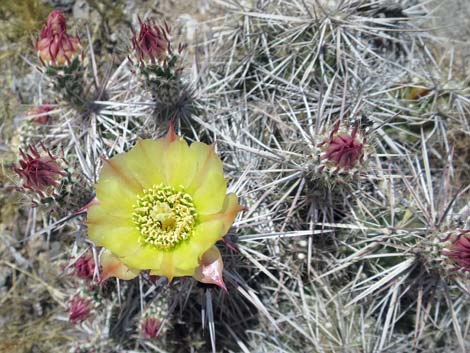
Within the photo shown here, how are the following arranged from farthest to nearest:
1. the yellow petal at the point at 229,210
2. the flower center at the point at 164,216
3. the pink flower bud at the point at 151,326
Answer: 1. the pink flower bud at the point at 151,326
2. the flower center at the point at 164,216
3. the yellow petal at the point at 229,210

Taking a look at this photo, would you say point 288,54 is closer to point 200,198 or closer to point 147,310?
point 200,198

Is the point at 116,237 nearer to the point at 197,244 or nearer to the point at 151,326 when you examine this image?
the point at 197,244

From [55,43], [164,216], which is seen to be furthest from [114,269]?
[55,43]

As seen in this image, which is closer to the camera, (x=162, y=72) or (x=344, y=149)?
(x=344, y=149)

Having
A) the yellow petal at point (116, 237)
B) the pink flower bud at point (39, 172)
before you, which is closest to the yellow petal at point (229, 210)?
the yellow petal at point (116, 237)

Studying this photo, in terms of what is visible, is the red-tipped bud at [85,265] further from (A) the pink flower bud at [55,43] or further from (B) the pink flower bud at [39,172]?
(A) the pink flower bud at [55,43]

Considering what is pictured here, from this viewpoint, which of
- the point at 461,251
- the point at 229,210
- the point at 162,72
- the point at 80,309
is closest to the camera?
the point at 229,210

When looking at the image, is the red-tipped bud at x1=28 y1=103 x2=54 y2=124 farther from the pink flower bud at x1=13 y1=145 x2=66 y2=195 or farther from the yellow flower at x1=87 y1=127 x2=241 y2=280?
the yellow flower at x1=87 y1=127 x2=241 y2=280

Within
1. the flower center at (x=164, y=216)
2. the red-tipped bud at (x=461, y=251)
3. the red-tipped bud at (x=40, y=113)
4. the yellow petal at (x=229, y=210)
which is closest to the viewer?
the yellow petal at (x=229, y=210)
